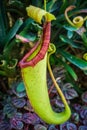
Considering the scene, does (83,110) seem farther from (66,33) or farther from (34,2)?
(34,2)

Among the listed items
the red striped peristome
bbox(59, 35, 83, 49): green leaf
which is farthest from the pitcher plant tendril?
bbox(59, 35, 83, 49): green leaf

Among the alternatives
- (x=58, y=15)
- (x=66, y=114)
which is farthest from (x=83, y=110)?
(x=58, y=15)

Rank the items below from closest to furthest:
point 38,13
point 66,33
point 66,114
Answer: point 38,13
point 66,114
point 66,33

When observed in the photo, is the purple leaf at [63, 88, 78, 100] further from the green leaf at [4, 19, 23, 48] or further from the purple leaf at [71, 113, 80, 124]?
the green leaf at [4, 19, 23, 48]

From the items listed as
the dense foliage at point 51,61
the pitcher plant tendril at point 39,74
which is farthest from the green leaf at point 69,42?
the pitcher plant tendril at point 39,74

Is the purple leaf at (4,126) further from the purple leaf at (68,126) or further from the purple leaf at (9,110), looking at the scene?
the purple leaf at (68,126)
